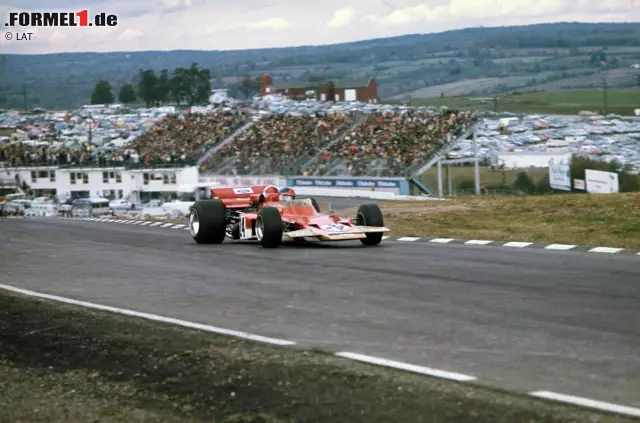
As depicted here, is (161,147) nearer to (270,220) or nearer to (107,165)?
(107,165)

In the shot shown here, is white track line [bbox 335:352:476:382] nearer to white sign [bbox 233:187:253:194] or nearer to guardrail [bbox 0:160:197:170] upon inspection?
white sign [bbox 233:187:253:194]

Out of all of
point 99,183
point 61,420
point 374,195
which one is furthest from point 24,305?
point 99,183

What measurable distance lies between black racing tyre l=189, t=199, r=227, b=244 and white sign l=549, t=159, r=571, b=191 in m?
32.8

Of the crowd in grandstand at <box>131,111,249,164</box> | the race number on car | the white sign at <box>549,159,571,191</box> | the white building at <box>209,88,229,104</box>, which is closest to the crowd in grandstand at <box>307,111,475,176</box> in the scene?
the white sign at <box>549,159,571,191</box>

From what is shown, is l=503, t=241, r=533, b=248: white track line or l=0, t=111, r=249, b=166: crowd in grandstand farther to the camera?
l=0, t=111, r=249, b=166: crowd in grandstand

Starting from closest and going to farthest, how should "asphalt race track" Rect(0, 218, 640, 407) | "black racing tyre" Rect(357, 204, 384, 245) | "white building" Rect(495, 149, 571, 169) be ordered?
"asphalt race track" Rect(0, 218, 640, 407), "black racing tyre" Rect(357, 204, 384, 245), "white building" Rect(495, 149, 571, 169)

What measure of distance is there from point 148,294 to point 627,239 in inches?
380

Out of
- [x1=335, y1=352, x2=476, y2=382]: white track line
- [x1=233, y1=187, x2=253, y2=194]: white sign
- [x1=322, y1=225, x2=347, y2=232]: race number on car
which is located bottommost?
[x1=335, y1=352, x2=476, y2=382]: white track line

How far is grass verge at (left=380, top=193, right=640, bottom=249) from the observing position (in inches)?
768

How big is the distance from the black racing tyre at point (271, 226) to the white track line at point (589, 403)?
476 inches

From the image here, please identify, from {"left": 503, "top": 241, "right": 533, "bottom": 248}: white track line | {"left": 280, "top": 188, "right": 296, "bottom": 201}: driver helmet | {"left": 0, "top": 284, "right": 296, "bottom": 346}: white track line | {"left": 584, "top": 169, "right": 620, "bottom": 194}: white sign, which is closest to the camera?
{"left": 0, "top": 284, "right": 296, "bottom": 346}: white track line

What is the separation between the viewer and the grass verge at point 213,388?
20.2 ft

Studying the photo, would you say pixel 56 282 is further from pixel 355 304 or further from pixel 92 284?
pixel 355 304

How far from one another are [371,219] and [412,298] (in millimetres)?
7524
